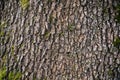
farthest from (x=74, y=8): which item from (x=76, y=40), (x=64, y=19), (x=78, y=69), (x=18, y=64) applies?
(x=18, y=64)

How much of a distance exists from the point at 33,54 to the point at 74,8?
24.1 inches

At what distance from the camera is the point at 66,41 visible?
2.81 metres

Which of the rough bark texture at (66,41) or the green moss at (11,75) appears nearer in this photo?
the rough bark texture at (66,41)

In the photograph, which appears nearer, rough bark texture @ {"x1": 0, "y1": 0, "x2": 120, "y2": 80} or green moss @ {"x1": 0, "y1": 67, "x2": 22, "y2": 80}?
rough bark texture @ {"x1": 0, "y1": 0, "x2": 120, "y2": 80}

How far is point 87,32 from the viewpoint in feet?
9.18

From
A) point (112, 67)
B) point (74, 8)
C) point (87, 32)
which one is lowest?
point (112, 67)

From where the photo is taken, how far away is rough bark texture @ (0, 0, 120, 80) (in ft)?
9.06

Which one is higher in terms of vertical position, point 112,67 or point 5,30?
point 5,30

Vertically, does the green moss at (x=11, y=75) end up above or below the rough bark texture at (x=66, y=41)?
below

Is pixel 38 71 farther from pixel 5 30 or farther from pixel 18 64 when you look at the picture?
pixel 5 30

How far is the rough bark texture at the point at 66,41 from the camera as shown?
276 cm

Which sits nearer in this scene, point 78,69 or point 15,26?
point 78,69

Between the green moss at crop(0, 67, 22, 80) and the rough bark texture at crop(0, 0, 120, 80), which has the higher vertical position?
the rough bark texture at crop(0, 0, 120, 80)

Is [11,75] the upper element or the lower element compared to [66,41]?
lower
